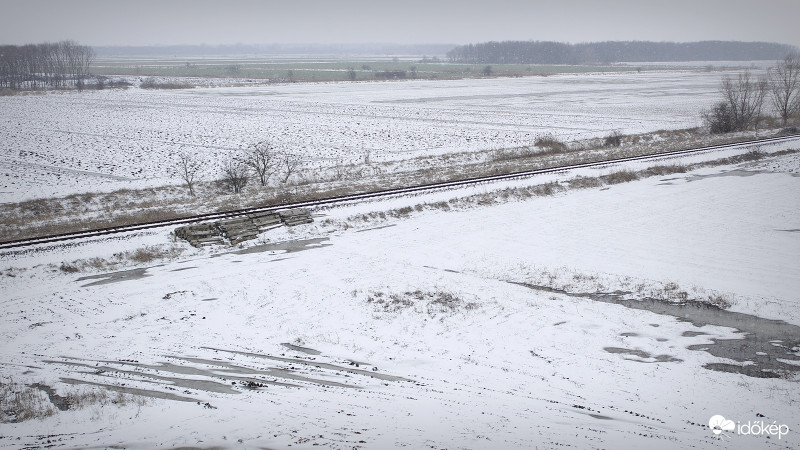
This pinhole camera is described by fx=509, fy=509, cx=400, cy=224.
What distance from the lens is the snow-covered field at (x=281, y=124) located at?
33188 millimetres

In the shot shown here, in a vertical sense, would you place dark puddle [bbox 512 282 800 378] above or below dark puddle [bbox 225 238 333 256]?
below

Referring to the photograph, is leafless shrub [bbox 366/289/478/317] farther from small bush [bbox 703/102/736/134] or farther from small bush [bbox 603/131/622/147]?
small bush [bbox 703/102/736/134]

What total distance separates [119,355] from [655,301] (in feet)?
46.8

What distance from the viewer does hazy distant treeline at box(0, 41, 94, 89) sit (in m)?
98.7

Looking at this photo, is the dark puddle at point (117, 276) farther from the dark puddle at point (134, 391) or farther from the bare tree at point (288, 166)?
the bare tree at point (288, 166)

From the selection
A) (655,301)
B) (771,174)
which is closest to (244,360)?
(655,301)

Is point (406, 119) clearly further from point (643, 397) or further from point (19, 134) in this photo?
point (643, 397)

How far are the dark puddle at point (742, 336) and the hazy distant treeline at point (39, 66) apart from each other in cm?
11081

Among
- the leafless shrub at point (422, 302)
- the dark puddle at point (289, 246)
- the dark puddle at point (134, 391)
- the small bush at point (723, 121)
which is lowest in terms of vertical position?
the dark puddle at point (134, 391)

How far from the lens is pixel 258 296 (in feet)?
50.0

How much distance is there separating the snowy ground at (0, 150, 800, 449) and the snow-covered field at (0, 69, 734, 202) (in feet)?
49.5

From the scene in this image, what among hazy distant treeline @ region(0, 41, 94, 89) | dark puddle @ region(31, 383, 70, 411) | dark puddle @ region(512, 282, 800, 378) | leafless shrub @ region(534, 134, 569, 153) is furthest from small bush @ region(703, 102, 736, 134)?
hazy distant treeline @ region(0, 41, 94, 89)

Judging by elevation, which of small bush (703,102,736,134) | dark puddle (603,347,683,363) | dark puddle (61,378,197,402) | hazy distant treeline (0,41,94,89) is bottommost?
dark puddle (603,347,683,363)

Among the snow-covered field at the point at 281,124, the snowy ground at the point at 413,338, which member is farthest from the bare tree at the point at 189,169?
the snowy ground at the point at 413,338
